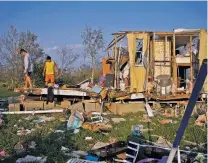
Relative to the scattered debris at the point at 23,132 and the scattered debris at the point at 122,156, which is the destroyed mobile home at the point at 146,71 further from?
the scattered debris at the point at 122,156

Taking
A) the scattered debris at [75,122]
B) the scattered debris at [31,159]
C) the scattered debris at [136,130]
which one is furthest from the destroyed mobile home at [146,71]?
the scattered debris at [31,159]

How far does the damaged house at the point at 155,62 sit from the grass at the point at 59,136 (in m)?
3.02

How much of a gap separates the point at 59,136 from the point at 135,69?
243 inches

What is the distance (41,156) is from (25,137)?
170 cm

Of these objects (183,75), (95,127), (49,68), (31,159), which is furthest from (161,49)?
(31,159)

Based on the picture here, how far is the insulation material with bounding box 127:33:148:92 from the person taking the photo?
1236 centimetres

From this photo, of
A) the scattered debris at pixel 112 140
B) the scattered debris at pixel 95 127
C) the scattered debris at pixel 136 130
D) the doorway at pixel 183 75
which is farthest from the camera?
the doorway at pixel 183 75

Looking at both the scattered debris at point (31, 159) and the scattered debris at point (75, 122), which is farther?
the scattered debris at point (75, 122)

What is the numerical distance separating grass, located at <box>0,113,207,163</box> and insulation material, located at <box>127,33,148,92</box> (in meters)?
2.83

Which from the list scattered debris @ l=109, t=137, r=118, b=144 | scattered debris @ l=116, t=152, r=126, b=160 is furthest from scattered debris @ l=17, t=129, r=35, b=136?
scattered debris @ l=116, t=152, r=126, b=160

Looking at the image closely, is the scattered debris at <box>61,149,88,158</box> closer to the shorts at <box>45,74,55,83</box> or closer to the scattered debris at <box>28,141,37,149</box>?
the scattered debris at <box>28,141,37,149</box>

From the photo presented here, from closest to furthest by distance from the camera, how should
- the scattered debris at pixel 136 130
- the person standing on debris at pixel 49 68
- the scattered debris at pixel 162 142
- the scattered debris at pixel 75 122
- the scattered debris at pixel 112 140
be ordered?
the scattered debris at pixel 162 142, the scattered debris at pixel 112 140, the scattered debris at pixel 136 130, the scattered debris at pixel 75 122, the person standing on debris at pixel 49 68

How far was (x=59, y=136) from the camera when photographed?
24.5 feet

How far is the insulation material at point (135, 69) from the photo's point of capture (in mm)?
12359
